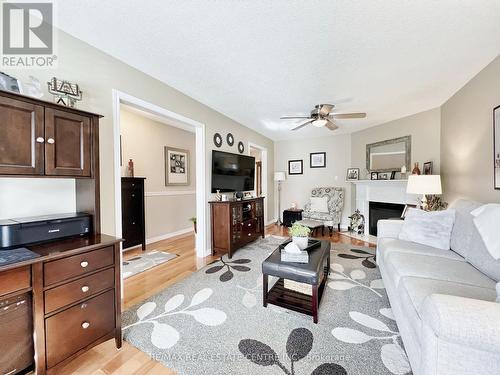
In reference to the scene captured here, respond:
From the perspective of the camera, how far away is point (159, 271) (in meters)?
2.78

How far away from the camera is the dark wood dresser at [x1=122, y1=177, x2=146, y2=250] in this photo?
11.3 feet

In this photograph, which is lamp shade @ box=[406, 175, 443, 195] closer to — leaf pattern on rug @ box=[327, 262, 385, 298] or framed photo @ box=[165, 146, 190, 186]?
leaf pattern on rug @ box=[327, 262, 385, 298]

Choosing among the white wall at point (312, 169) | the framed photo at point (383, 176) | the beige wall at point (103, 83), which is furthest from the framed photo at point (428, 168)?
the beige wall at point (103, 83)

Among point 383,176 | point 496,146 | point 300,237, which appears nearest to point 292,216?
point 383,176

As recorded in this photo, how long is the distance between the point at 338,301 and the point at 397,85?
2667 millimetres

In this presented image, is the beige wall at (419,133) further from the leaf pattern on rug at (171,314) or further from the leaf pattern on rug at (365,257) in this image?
the leaf pattern on rug at (171,314)

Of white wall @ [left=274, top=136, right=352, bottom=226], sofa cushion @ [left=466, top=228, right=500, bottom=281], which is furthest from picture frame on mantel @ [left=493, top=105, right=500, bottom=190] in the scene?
white wall @ [left=274, top=136, right=352, bottom=226]

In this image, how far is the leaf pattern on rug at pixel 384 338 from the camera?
4.41 feet

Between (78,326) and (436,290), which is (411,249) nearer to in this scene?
(436,290)

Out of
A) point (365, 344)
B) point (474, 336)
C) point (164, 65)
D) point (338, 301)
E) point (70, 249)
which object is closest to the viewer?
point (474, 336)

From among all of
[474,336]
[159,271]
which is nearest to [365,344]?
[474,336]

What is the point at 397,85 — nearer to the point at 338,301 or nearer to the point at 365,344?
the point at 338,301

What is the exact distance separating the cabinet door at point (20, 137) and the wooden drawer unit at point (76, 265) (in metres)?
0.58

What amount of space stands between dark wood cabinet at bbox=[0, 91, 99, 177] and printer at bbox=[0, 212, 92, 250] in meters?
0.31
